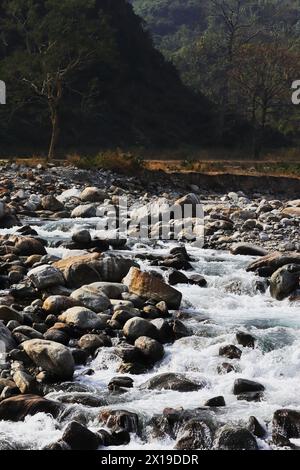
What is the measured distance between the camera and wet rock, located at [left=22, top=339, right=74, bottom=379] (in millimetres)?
7292

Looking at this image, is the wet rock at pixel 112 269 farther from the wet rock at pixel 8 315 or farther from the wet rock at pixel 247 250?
the wet rock at pixel 247 250

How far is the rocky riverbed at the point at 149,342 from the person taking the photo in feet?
20.6

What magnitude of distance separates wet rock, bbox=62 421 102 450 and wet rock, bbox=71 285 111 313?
10.6 ft

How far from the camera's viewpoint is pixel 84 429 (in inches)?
235

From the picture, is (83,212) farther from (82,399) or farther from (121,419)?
(121,419)

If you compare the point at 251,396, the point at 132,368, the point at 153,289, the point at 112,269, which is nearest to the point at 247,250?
the point at 112,269

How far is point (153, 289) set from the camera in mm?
9859

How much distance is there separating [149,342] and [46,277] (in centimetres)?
280

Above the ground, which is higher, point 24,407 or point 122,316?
point 122,316

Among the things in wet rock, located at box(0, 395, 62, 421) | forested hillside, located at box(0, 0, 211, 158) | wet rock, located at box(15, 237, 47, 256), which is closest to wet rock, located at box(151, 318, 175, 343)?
wet rock, located at box(0, 395, 62, 421)

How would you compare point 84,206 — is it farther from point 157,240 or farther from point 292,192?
point 292,192

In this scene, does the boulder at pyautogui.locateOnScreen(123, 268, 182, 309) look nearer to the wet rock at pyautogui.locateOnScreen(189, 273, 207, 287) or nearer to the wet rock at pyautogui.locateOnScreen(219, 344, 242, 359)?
the wet rock at pyautogui.locateOnScreen(189, 273, 207, 287)

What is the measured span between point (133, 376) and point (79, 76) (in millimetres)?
36852

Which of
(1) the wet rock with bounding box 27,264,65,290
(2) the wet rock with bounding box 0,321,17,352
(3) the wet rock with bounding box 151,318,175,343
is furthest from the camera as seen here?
(1) the wet rock with bounding box 27,264,65,290
